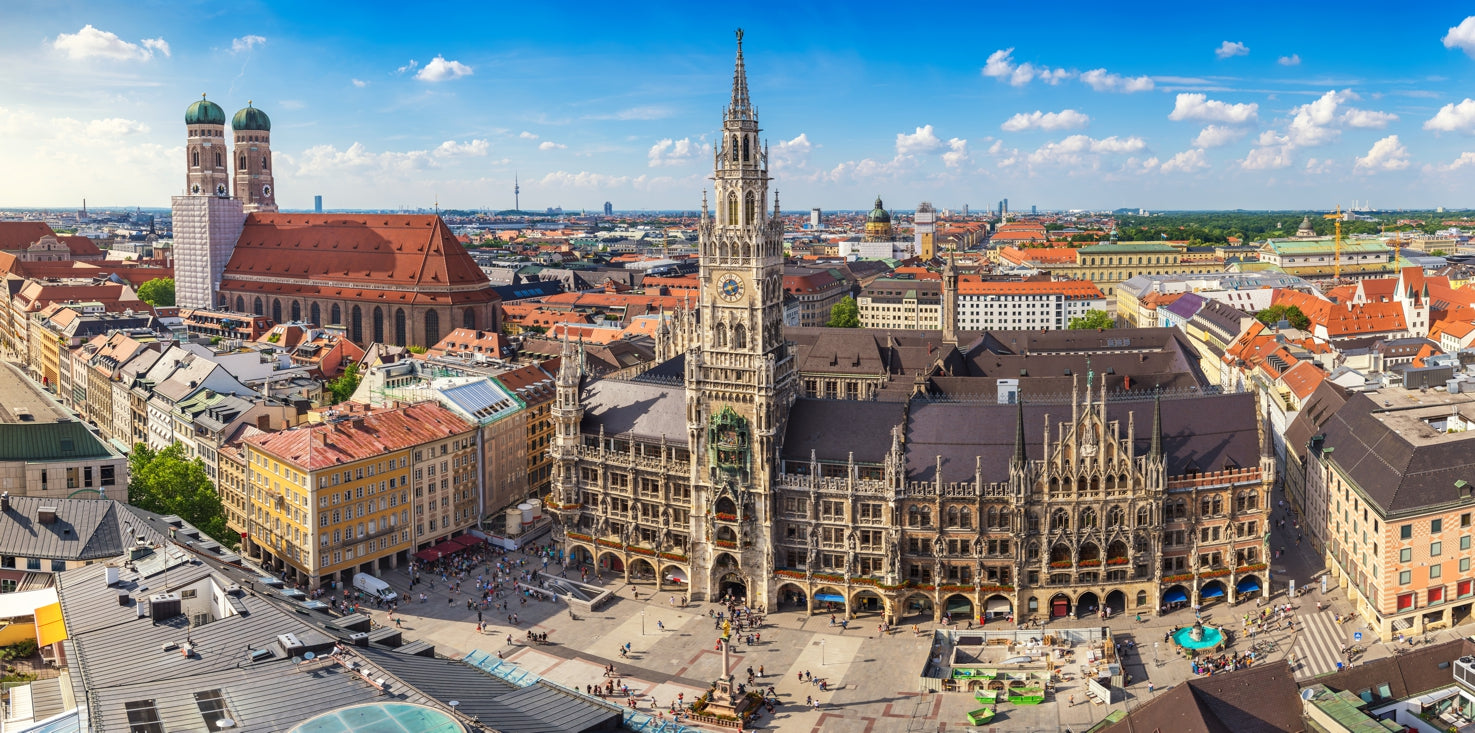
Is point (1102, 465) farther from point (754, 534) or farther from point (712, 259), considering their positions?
point (712, 259)

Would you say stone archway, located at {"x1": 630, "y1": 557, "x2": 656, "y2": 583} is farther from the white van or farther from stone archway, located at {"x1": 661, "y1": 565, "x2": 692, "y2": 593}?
the white van

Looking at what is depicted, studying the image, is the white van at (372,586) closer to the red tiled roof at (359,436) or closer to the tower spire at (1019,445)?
Result: the red tiled roof at (359,436)

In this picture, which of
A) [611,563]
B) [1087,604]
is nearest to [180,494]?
[611,563]

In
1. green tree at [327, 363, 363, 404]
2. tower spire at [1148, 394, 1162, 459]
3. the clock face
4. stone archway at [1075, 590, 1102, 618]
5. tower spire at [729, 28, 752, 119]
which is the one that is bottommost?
stone archway at [1075, 590, 1102, 618]

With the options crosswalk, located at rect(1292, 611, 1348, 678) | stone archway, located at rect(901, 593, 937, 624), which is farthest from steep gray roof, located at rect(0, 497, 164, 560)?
crosswalk, located at rect(1292, 611, 1348, 678)

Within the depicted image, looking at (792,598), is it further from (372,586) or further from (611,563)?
(372,586)
